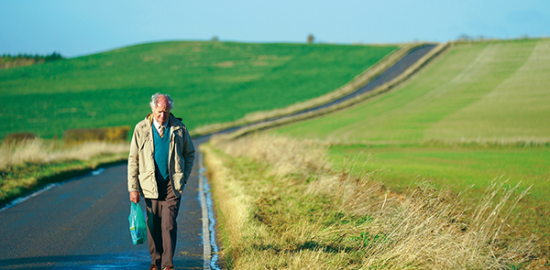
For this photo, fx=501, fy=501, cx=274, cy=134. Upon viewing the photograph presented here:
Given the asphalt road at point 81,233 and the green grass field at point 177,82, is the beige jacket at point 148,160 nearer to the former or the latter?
the asphalt road at point 81,233

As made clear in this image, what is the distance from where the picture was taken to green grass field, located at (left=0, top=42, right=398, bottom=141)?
56.4 metres

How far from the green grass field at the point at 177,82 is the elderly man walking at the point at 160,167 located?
4337cm

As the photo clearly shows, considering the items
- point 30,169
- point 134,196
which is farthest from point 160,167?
point 30,169

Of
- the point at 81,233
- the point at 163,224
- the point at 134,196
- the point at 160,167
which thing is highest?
the point at 160,167

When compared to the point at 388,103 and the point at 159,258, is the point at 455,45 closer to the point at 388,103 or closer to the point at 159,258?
the point at 388,103

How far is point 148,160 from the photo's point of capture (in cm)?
623

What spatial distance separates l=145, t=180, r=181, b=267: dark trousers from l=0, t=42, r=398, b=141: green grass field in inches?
1706

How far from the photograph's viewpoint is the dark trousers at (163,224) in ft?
20.7

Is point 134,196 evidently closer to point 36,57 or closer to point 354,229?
point 354,229

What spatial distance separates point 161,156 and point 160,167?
138 mm

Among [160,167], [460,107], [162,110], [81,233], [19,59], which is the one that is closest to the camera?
[162,110]

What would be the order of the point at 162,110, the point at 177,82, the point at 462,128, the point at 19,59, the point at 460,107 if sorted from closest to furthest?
the point at 162,110, the point at 462,128, the point at 460,107, the point at 177,82, the point at 19,59

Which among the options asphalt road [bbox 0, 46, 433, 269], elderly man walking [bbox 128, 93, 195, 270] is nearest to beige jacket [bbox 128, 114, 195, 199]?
elderly man walking [bbox 128, 93, 195, 270]

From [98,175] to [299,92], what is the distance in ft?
149
